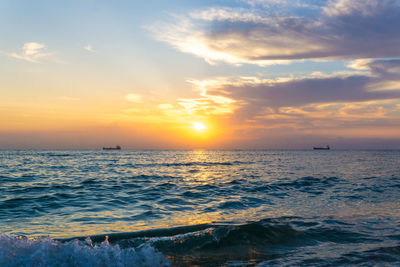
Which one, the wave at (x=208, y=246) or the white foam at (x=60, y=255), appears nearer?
the white foam at (x=60, y=255)

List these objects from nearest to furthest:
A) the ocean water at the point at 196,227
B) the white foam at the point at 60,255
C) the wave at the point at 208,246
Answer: the white foam at the point at 60,255
the wave at the point at 208,246
the ocean water at the point at 196,227

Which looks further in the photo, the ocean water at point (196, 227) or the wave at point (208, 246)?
the ocean water at point (196, 227)

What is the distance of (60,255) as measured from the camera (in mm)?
5973

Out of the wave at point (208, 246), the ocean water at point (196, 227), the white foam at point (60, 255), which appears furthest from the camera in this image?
the ocean water at point (196, 227)

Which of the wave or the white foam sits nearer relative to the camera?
the white foam

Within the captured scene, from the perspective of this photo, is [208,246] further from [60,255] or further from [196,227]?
[60,255]

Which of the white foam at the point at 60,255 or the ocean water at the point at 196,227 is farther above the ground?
the white foam at the point at 60,255

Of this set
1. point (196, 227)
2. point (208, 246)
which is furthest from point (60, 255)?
point (196, 227)

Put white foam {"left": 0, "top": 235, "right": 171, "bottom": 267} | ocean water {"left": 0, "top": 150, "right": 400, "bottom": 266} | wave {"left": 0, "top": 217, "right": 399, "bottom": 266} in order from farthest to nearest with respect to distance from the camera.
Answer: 1. ocean water {"left": 0, "top": 150, "right": 400, "bottom": 266}
2. wave {"left": 0, "top": 217, "right": 399, "bottom": 266}
3. white foam {"left": 0, "top": 235, "right": 171, "bottom": 267}

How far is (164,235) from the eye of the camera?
29.7 feet

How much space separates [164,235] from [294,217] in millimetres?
5337

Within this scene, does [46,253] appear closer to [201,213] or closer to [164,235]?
[164,235]

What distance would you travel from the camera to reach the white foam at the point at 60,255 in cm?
578

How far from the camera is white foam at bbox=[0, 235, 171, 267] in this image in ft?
19.0
